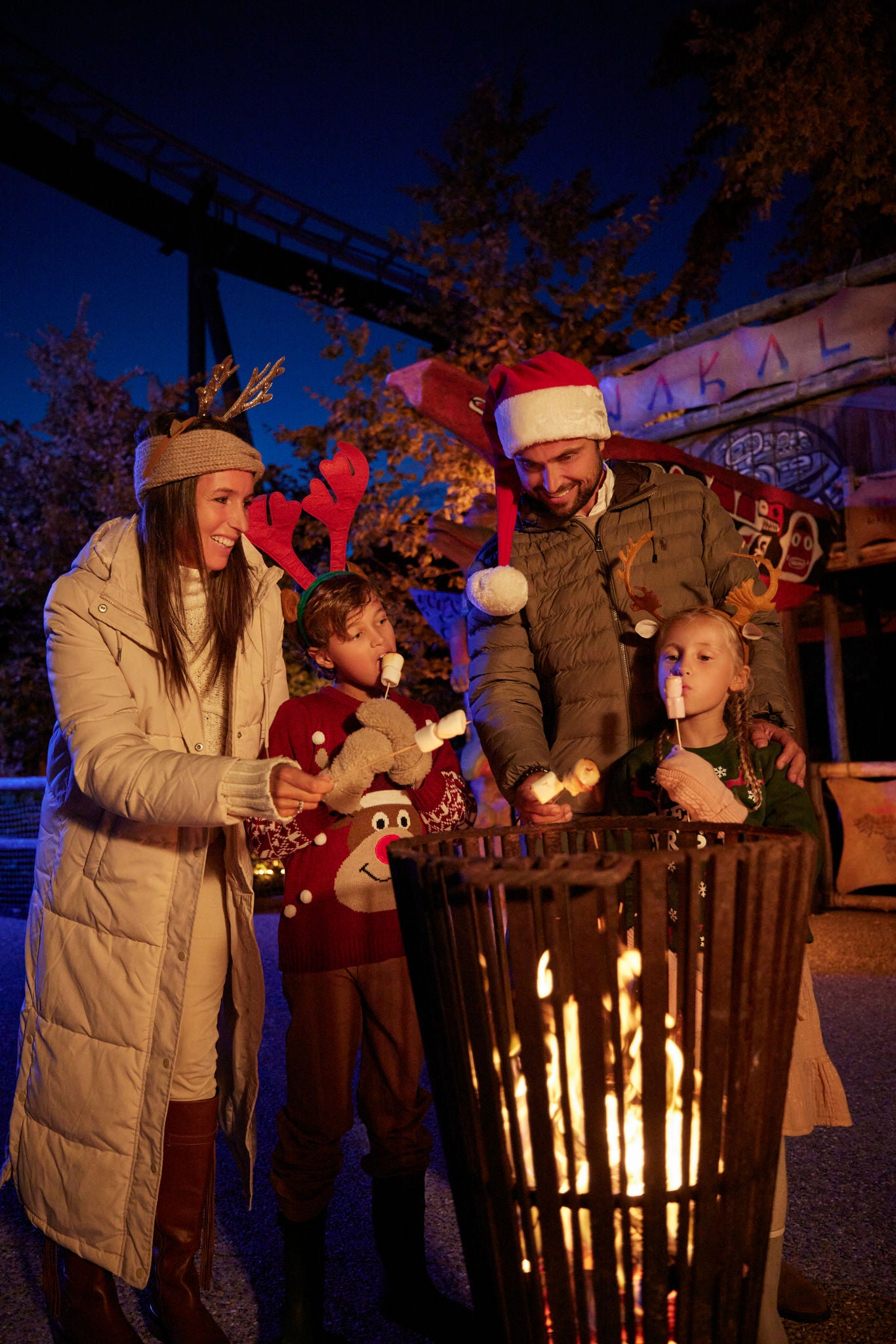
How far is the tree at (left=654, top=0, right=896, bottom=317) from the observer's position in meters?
6.80

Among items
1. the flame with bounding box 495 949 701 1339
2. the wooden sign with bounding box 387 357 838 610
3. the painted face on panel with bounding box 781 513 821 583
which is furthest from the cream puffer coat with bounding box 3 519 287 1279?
the painted face on panel with bounding box 781 513 821 583

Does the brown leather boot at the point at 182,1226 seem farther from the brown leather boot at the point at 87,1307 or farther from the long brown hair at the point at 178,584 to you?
the long brown hair at the point at 178,584

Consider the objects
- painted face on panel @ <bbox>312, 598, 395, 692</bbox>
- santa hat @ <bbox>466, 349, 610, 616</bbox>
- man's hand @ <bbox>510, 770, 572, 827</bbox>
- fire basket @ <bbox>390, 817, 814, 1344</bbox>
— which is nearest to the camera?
fire basket @ <bbox>390, 817, 814, 1344</bbox>

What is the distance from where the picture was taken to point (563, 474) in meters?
2.30

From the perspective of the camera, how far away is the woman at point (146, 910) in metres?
1.84

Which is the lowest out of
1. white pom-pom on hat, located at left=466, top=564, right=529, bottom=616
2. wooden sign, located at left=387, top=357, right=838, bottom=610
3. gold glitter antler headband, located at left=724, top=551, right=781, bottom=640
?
gold glitter antler headband, located at left=724, top=551, right=781, bottom=640

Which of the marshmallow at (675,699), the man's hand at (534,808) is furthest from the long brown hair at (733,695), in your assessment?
the man's hand at (534,808)

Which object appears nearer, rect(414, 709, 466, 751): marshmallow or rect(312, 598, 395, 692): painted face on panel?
rect(414, 709, 466, 751): marshmallow

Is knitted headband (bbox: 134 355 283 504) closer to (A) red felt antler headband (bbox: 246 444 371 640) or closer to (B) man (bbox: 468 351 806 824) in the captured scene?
(A) red felt antler headband (bbox: 246 444 371 640)

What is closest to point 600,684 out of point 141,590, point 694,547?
point 694,547

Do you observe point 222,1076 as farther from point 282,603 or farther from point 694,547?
point 694,547

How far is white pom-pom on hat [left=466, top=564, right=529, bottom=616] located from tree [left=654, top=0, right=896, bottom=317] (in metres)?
5.24

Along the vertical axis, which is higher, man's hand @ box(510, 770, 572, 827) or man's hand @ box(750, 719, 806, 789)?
man's hand @ box(750, 719, 806, 789)

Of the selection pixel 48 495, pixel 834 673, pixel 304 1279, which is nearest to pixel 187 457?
pixel 304 1279
